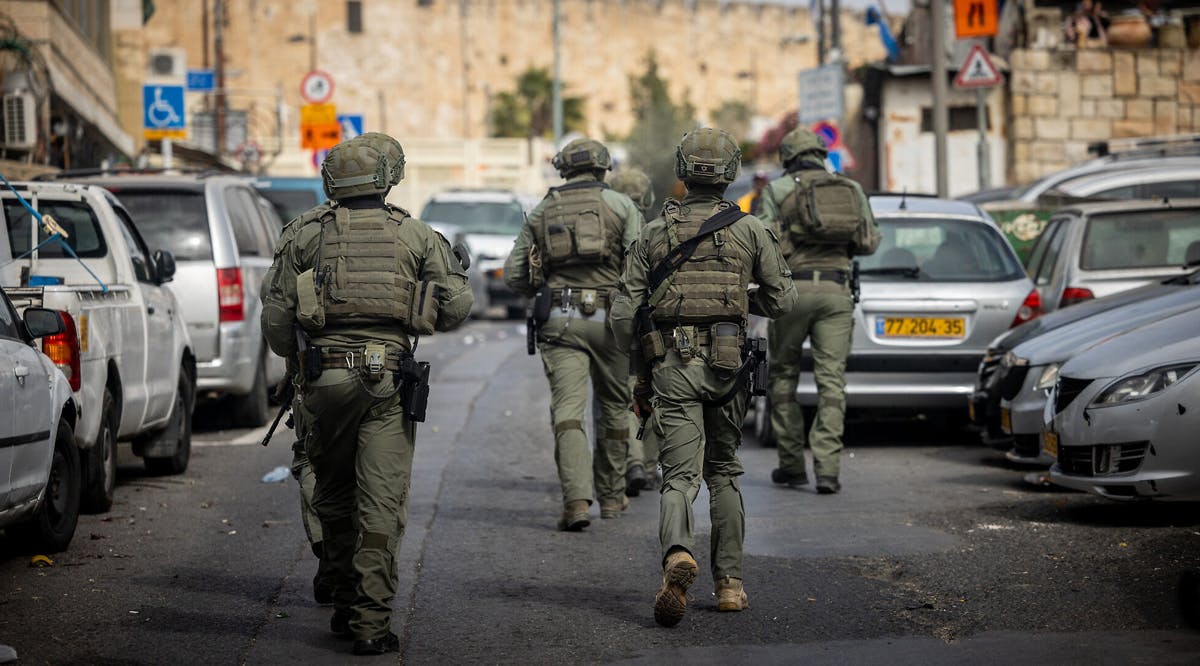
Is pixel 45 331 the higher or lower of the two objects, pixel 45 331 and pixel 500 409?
the higher

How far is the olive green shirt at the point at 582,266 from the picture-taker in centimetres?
877

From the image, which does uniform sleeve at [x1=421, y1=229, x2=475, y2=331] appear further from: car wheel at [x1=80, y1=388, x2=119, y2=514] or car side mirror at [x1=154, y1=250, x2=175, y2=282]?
car side mirror at [x1=154, y1=250, x2=175, y2=282]

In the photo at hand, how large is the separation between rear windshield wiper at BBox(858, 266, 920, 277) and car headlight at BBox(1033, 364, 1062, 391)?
193 cm

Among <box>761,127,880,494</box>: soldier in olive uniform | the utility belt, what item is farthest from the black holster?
<box>761,127,880,494</box>: soldier in olive uniform

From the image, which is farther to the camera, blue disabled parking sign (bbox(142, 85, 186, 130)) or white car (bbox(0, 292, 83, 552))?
blue disabled parking sign (bbox(142, 85, 186, 130))

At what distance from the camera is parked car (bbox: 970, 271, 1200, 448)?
32.9 ft

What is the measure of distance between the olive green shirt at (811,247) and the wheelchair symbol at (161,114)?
47.3ft

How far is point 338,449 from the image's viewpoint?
19.6ft

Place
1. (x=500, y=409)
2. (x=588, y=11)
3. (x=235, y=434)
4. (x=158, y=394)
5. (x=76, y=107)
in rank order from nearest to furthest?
(x=158, y=394) → (x=235, y=434) → (x=500, y=409) → (x=76, y=107) → (x=588, y=11)

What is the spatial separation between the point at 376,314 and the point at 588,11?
103 metres

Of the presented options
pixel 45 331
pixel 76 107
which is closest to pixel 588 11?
pixel 76 107

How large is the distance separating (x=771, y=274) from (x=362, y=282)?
1655 millimetres

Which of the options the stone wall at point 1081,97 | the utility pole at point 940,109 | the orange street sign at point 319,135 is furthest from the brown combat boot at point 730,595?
the stone wall at point 1081,97

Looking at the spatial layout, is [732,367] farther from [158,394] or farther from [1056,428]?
[158,394]
